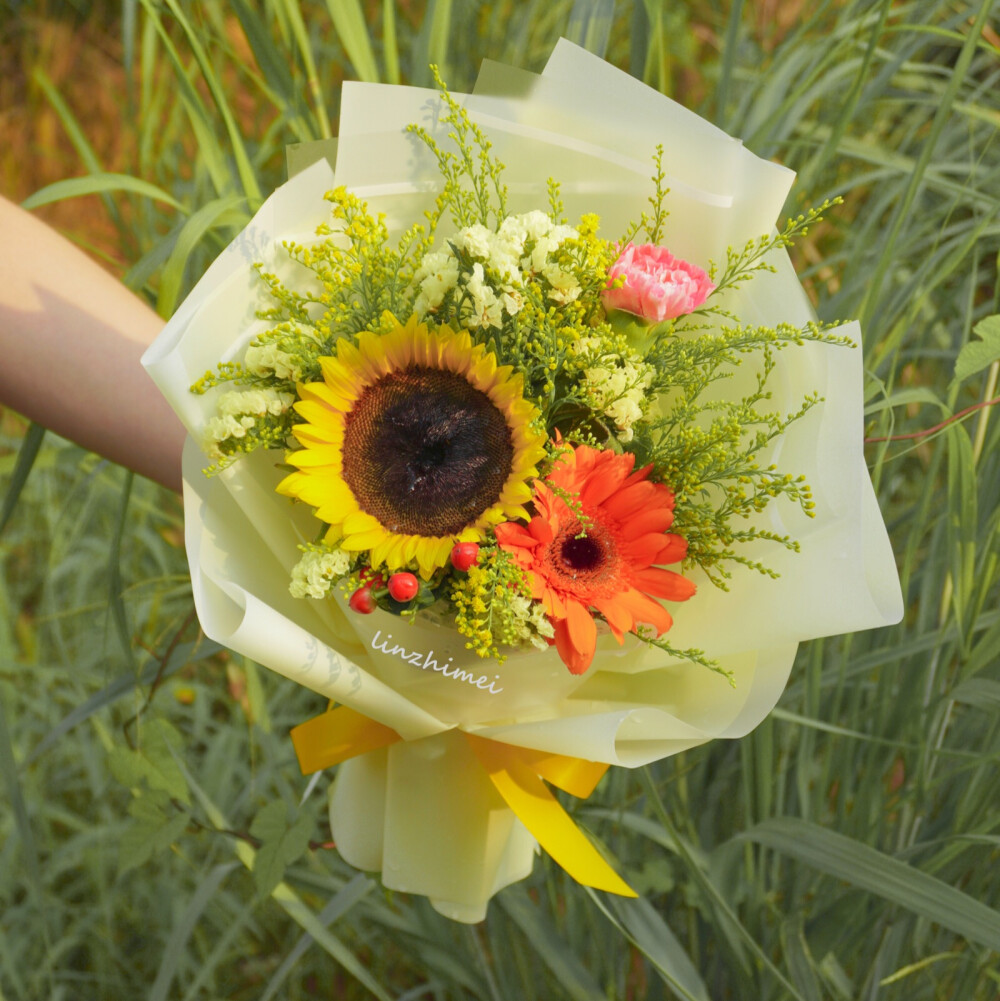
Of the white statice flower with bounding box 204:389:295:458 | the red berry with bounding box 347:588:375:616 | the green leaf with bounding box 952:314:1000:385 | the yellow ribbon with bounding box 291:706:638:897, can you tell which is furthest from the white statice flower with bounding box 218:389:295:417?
the green leaf with bounding box 952:314:1000:385

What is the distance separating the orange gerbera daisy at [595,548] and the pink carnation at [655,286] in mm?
74

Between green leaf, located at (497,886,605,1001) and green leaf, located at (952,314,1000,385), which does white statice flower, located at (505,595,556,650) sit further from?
green leaf, located at (497,886,605,1001)

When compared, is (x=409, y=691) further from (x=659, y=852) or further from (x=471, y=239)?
(x=659, y=852)

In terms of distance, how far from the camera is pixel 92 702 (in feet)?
2.30

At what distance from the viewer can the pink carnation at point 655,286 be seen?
44 centimetres

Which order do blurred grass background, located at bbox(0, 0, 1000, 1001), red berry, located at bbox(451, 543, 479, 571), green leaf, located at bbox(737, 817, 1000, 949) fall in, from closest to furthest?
red berry, located at bbox(451, 543, 479, 571), green leaf, located at bbox(737, 817, 1000, 949), blurred grass background, located at bbox(0, 0, 1000, 1001)

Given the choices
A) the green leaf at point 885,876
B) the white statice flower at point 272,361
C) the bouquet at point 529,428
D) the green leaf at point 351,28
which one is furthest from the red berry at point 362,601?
the green leaf at point 351,28

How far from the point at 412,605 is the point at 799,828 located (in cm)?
32

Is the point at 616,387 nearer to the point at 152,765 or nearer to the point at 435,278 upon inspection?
the point at 435,278

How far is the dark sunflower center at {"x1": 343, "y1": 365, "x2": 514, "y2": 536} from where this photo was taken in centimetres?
46

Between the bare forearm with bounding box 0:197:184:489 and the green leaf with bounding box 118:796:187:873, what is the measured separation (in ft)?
0.77

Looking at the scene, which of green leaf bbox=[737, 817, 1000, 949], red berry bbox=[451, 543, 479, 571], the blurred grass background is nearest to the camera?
red berry bbox=[451, 543, 479, 571]

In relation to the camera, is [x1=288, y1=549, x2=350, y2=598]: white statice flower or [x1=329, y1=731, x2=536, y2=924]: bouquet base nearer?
[x1=288, y1=549, x2=350, y2=598]: white statice flower


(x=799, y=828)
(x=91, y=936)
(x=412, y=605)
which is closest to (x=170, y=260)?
(x=412, y=605)
